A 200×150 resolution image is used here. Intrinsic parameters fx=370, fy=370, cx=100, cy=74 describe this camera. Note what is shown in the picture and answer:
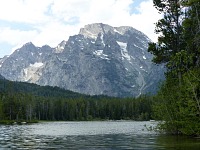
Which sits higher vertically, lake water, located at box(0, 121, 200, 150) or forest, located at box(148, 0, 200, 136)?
forest, located at box(148, 0, 200, 136)

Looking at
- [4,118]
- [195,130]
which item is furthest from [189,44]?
[4,118]

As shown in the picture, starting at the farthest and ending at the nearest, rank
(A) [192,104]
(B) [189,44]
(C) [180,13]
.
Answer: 1. (C) [180,13]
2. (B) [189,44]
3. (A) [192,104]

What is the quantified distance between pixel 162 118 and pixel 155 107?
3.57m

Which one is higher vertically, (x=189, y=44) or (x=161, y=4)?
(x=161, y=4)

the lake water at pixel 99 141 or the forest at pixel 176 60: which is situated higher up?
the forest at pixel 176 60

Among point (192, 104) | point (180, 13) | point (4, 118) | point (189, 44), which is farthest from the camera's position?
point (4, 118)

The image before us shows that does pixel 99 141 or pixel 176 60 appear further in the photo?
pixel 99 141

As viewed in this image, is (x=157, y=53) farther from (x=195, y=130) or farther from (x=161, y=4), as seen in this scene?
(x=195, y=130)

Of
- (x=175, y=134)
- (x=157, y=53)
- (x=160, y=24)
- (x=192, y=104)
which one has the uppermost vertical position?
(x=160, y=24)

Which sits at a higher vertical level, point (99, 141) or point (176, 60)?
point (176, 60)

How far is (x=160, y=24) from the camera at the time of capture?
62.4 meters

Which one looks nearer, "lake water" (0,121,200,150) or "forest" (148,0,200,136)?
"lake water" (0,121,200,150)

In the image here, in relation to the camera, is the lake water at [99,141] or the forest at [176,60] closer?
the lake water at [99,141]

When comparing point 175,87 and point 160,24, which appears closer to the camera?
point 175,87
